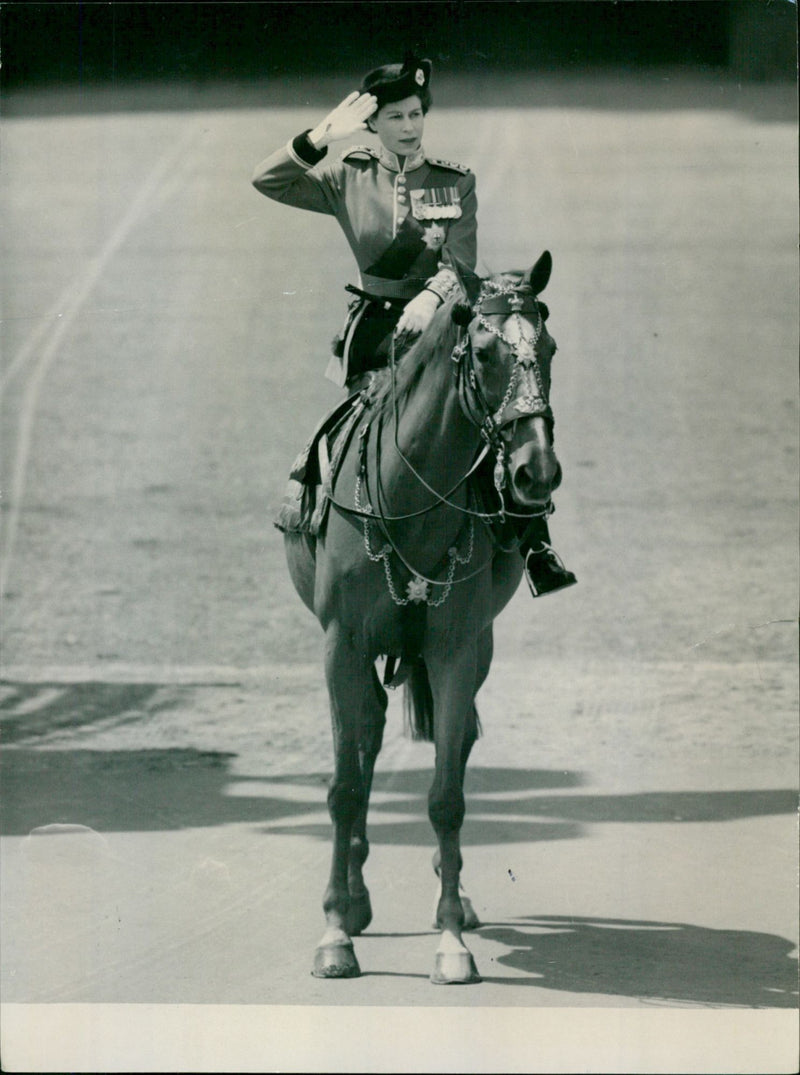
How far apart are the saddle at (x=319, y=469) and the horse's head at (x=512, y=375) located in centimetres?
89

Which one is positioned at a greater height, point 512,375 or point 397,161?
point 397,161

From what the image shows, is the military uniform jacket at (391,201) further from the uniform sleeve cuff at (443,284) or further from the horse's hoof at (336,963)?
the horse's hoof at (336,963)

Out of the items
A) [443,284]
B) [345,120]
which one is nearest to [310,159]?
[345,120]

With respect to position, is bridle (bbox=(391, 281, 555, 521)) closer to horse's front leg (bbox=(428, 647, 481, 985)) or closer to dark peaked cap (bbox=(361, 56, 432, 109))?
horse's front leg (bbox=(428, 647, 481, 985))

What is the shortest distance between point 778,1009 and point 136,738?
511cm

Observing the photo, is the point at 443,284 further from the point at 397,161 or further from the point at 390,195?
the point at 397,161

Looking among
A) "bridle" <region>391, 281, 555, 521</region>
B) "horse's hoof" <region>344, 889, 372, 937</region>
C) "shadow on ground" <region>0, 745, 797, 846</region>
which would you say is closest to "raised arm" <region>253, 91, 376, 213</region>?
"bridle" <region>391, 281, 555, 521</region>

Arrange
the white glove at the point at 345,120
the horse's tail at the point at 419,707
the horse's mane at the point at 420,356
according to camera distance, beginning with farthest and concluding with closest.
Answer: the horse's tail at the point at 419,707 < the white glove at the point at 345,120 < the horse's mane at the point at 420,356

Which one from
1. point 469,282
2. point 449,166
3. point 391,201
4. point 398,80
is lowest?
point 469,282

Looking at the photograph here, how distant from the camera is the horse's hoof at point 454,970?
6.56 metres

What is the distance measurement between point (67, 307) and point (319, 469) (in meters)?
10.9

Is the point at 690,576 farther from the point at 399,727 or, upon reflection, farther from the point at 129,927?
the point at 129,927

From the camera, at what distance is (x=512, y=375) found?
19.1ft

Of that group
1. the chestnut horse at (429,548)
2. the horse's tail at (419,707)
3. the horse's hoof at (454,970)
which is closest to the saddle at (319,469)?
the chestnut horse at (429,548)
